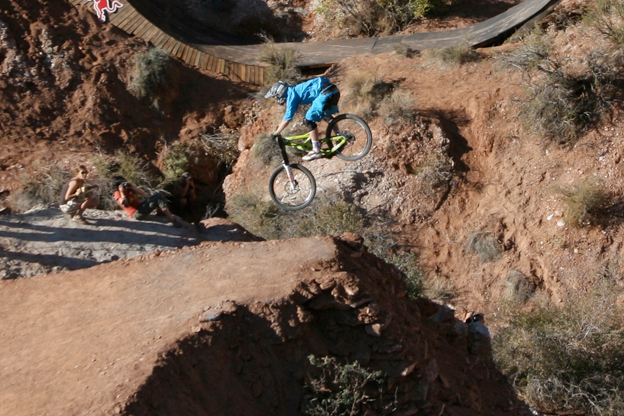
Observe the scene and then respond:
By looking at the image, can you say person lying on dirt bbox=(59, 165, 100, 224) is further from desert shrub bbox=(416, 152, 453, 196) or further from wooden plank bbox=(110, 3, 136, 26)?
wooden plank bbox=(110, 3, 136, 26)

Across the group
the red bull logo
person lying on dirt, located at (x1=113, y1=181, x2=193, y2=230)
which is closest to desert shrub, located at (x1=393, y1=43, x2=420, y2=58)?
the red bull logo

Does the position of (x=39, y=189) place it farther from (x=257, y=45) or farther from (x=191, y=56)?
(x=257, y=45)

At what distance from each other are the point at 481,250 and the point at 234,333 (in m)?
8.68

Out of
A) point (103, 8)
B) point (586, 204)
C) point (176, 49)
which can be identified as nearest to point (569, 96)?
point (586, 204)

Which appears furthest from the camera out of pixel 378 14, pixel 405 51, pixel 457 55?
pixel 378 14

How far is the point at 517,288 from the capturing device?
13.5 m

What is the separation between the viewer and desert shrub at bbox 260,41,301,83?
17016 mm

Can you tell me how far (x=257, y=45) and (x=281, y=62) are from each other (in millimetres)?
1518

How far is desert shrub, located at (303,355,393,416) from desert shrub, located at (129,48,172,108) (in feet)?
39.0

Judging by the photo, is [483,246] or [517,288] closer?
[517,288]

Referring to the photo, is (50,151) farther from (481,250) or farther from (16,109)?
(481,250)

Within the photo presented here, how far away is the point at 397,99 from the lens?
15.7 meters

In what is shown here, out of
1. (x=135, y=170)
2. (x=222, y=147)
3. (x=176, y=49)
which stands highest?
(x=176, y=49)

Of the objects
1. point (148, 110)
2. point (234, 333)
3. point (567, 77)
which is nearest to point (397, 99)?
point (567, 77)
